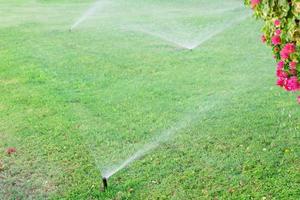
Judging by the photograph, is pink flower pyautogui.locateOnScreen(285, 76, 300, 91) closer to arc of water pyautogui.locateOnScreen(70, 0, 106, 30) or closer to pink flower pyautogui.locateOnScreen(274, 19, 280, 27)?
pink flower pyautogui.locateOnScreen(274, 19, 280, 27)

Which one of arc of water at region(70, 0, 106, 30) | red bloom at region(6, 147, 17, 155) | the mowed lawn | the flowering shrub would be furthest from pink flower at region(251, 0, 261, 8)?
arc of water at region(70, 0, 106, 30)

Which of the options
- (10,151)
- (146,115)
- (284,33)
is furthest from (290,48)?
(10,151)

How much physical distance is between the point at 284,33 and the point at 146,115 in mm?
3018

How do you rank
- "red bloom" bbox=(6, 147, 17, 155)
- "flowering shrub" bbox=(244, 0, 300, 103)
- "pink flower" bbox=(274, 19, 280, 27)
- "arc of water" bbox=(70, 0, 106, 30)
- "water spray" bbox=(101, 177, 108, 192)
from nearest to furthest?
1. "flowering shrub" bbox=(244, 0, 300, 103)
2. "pink flower" bbox=(274, 19, 280, 27)
3. "water spray" bbox=(101, 177, 108, 192)
4. "red bloom" bbox=(6, 147, 17, 155)
5. "arc of water" bbox=(70, 0, 106, 30)

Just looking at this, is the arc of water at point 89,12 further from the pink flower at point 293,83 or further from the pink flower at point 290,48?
the pink flower at point 290,48

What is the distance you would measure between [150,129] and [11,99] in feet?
7.53

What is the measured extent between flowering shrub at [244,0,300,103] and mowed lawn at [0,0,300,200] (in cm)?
130

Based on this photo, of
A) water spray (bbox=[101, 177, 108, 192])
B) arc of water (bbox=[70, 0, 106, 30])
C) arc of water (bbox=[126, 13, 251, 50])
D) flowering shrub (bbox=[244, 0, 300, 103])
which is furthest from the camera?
arc of water (bbox=[70, 0, 106, 30])

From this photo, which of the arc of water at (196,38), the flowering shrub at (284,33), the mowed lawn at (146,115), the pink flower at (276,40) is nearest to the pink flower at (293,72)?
the flowering shrub at (284,33)

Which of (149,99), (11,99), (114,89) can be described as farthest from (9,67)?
(149,99)

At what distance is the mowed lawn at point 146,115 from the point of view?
4848mm

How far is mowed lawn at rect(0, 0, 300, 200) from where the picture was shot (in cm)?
485

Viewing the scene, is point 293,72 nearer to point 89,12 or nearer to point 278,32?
point 278,32

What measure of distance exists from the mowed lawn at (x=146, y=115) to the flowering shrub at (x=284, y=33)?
1298 mm
